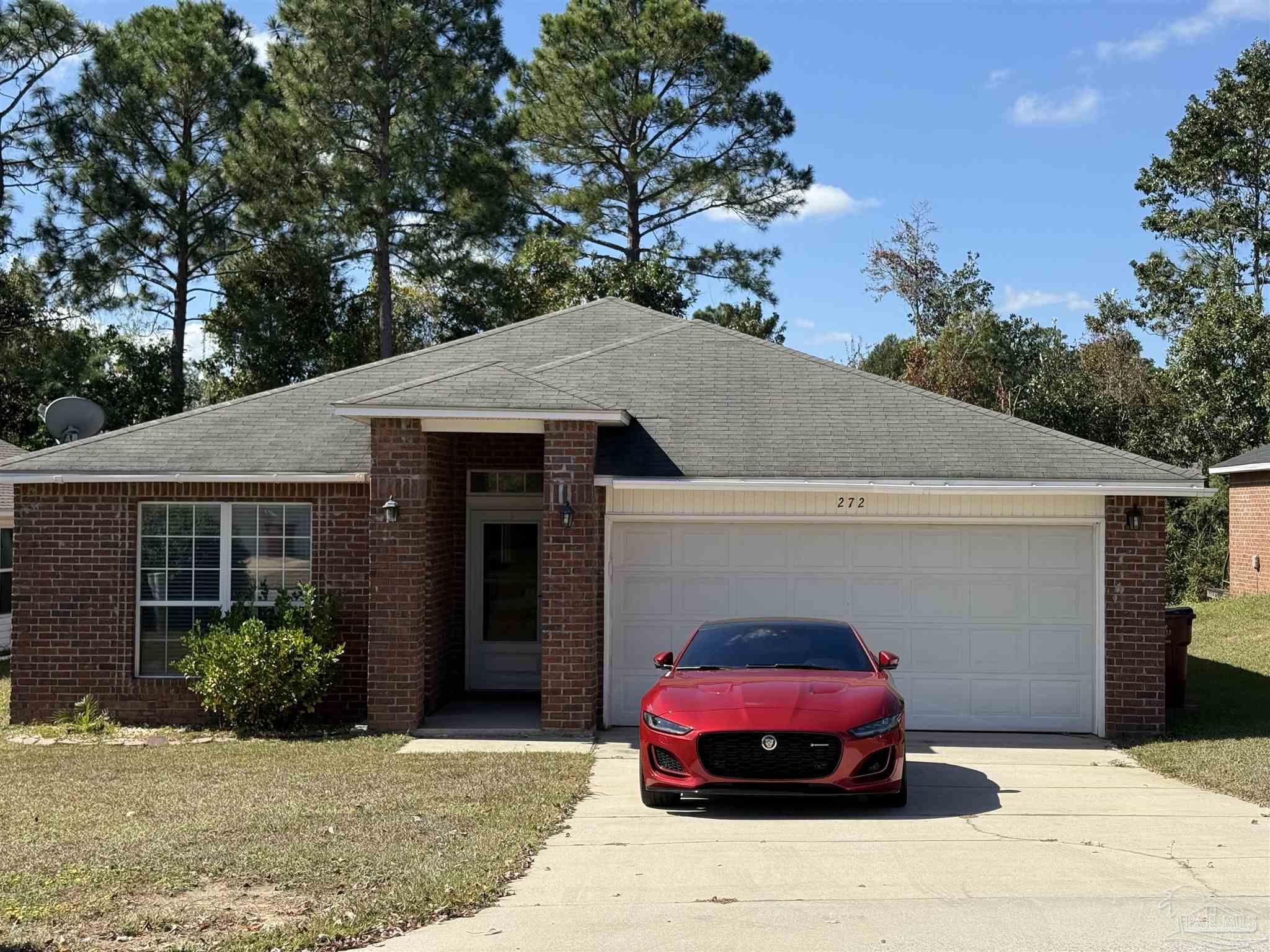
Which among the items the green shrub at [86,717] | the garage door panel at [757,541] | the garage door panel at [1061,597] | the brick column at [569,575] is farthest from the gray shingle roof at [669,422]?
the green shrub at [86,717]

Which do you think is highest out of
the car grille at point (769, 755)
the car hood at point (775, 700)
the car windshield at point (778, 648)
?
the car windshield at point (778, 648)

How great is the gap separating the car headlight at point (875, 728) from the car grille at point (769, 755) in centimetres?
13

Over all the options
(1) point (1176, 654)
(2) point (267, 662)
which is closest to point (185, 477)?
(2) point (267, 662)

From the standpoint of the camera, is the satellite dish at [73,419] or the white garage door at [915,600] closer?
the white garage door at [915,600]

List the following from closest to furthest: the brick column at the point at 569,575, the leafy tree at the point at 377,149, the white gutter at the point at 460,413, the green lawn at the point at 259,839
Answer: the green lawn at the point at 259,839, the white gutter at the point at 460,413, the brick column at the point at 569,575, the leafy tree at the point at 377,149

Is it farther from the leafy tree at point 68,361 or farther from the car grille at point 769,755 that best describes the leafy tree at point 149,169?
the car grille at point 769,755

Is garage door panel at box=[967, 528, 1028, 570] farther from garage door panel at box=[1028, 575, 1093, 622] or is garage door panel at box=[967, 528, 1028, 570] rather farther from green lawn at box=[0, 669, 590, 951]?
green lawn at box=[0, 669, 590, 951]

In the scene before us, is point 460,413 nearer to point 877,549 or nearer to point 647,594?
point 647,594

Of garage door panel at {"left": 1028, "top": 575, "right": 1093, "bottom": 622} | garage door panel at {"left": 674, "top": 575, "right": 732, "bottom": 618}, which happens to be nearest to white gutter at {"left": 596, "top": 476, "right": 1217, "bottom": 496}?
garage door panel at {"left": 1028, "top": 575, "right": 1093, "bottom": 622}

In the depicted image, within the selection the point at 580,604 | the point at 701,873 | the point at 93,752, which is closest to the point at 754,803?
the point at 701,873

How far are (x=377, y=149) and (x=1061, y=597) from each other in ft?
70.6

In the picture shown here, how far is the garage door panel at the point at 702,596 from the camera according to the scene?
13070mm

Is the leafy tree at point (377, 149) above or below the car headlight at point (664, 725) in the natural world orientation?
above

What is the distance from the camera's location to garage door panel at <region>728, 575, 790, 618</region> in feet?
42.8
